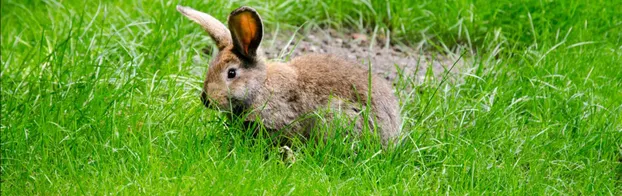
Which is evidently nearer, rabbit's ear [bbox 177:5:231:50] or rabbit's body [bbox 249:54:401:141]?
rabbit's body [bbox 249:54:401:141]

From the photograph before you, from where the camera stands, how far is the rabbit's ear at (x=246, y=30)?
5566 mm

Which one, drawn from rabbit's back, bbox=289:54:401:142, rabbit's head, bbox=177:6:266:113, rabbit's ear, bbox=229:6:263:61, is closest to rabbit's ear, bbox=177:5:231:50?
rabbit's head, bbox=177:6:266:113

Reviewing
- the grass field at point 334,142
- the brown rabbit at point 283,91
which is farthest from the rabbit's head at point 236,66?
the grass field at point 334,142

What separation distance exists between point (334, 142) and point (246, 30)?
77 cm

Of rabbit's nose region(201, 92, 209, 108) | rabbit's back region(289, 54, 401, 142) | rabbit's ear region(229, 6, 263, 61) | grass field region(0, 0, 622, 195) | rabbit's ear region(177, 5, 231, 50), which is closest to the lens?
grass field region(0, 0, 622, 195)

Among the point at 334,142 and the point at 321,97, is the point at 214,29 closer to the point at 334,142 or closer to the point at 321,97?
the point at 321,97

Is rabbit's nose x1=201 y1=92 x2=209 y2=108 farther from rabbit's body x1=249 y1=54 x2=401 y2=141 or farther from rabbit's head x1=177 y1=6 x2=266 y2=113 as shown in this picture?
rabbit's body x1=249 y1=54 x2=401 y2=141

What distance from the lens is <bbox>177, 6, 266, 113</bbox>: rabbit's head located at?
5.63 metres

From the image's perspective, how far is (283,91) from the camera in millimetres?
5855

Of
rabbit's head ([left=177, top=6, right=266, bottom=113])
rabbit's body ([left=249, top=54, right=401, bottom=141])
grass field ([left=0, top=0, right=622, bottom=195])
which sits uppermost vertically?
rabbit's head ([left=177, top=6, right=266, bottom=113])

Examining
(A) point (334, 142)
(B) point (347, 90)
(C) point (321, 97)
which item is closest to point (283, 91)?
(C) point (321, 97)

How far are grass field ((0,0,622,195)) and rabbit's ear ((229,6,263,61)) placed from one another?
412 millimetres

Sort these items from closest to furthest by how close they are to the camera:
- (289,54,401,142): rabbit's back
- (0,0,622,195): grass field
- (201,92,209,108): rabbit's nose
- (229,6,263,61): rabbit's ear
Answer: (0,0,622,195): grass field < (229,6,263,61): rabbit's ear < (201,92,209,108): rabbit's nose < (289,54,401,142): rabbit's back

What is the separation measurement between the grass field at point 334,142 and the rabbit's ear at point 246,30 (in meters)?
0.41
